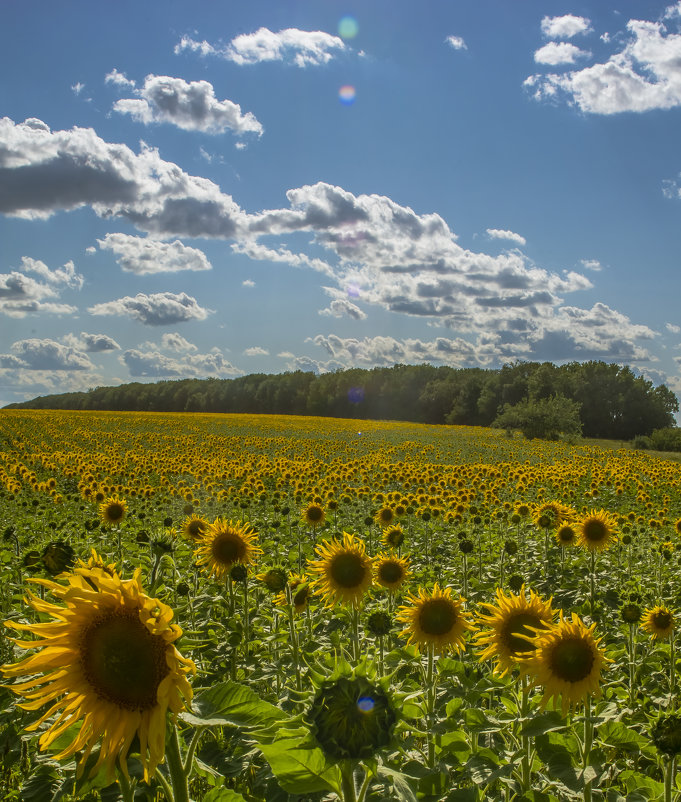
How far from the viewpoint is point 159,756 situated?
4.22 ft

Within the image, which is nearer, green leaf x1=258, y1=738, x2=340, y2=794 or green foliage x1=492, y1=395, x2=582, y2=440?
green leaf x1=258, y1=738, x2=340, y2=794

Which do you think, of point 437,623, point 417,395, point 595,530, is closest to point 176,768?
point 437,623

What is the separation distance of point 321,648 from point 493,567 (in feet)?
12.7

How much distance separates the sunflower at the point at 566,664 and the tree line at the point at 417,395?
64.4 metres

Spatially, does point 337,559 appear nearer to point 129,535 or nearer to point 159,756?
point 159,756

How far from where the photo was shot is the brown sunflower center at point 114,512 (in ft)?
20.6

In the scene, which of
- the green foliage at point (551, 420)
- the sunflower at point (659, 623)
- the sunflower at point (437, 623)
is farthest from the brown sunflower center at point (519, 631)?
the green foliage at point (551, 420)

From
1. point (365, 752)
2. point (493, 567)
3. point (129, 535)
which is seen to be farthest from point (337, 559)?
point (129, 535)

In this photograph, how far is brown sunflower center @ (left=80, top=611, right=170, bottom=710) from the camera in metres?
1.36

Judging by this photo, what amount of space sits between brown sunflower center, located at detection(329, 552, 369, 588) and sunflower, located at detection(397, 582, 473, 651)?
0.38 metres

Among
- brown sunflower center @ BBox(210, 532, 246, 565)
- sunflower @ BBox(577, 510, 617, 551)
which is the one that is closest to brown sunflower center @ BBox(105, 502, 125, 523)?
brown sunflower center @ BBox(210, 532, 246, 565)

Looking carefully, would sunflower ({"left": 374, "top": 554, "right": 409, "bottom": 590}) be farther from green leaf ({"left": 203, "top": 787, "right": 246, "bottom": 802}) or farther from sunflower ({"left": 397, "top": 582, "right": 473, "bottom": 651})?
green leaf ({"left": 203, "top": 787, "right": 246, "bottom": 802})

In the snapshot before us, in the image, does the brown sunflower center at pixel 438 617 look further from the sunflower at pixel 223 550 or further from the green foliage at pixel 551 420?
the green foliage at pixel 551 420

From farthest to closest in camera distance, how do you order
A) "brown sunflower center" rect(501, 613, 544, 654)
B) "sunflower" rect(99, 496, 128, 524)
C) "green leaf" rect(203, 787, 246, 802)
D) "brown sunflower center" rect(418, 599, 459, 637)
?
"sunflower" rect(99, 496, 128, 524)
"brown sunflower center" rect(418, 599, 459, 637)
"brown sunflower center" rect(501, 613, 544, 654)
"green leaf" rect(203, 787, 246, 802)
